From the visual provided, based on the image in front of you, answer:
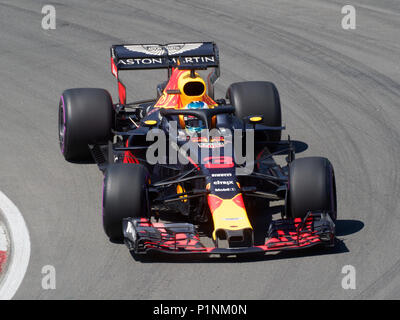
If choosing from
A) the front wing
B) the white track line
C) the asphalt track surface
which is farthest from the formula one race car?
the white track line

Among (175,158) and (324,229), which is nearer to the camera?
(324,229)

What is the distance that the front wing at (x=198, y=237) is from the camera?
11258 millimetres

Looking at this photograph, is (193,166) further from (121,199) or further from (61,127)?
(61,127)

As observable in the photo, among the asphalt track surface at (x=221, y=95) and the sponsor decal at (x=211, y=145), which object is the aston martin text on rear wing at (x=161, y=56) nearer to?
the asphalt track surface at (x=221, y=95)

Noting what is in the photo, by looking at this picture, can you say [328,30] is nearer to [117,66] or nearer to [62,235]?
[117,66]

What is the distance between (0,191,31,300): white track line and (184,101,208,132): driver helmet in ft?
8.49

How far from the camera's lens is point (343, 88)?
729 inches

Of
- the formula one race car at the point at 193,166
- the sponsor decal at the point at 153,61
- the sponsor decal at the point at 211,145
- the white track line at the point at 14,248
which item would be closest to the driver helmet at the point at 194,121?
the formula one race car at the point at 193,166

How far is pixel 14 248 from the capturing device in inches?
471

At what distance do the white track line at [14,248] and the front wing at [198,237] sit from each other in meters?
1.27

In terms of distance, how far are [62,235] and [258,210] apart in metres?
2.59

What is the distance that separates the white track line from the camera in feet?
36.0

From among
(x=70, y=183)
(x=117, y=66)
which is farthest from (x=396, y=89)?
(x=70, y=183)

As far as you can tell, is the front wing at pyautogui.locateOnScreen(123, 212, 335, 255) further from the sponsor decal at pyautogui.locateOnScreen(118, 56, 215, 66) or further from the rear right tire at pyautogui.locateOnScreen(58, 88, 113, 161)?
the sponsor decal at pyautogui.locateOnScreen(118, 56, 215, 66)
